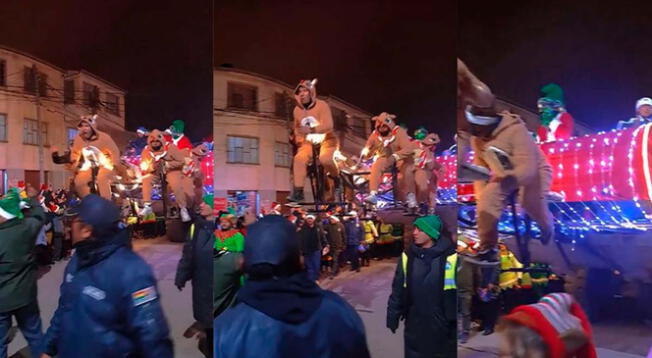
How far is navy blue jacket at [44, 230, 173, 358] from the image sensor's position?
242 cm

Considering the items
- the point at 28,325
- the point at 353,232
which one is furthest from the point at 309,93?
the point at 28,325

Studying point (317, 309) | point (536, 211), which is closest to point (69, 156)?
point (317, 309)

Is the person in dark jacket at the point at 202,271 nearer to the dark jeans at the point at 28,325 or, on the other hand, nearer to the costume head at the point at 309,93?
the costume head at the point at 309,93

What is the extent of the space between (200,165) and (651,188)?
2.29 m

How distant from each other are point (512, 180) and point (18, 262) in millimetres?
2800

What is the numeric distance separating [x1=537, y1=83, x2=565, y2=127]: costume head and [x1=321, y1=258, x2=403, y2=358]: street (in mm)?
1075

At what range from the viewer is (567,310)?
8.57 ft

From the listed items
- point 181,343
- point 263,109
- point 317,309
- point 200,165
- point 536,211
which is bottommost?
point 181,343

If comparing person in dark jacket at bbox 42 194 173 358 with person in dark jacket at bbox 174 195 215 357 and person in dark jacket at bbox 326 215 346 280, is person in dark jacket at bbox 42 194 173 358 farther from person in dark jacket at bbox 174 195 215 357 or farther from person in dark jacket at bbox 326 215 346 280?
person in dark jacket at bbox 326 215 346 280

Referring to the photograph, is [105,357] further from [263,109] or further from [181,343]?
[263,109]

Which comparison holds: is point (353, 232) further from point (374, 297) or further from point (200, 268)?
point (200, 268)

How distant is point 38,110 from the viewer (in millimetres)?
3533

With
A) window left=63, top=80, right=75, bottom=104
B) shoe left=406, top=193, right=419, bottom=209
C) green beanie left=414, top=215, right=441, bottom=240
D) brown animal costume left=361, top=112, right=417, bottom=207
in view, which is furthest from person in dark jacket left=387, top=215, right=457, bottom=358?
window left=63, top=80, right=75, bottom=104

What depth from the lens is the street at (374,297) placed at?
10.4 ft
